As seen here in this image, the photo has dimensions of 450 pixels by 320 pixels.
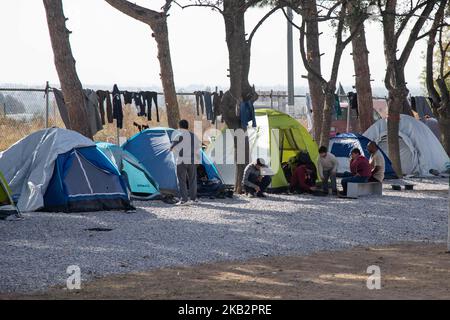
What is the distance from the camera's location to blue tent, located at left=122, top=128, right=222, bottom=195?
2158 cm

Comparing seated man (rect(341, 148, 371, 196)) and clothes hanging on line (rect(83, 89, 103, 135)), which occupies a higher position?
clothes hanging on line (rect(83, 89, 103, 135))

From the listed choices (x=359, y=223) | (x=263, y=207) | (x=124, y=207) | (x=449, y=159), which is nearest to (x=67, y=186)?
(x=124, y=207)

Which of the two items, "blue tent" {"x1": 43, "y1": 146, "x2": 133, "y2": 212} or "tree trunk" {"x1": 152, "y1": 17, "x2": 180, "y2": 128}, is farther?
"tree trunk" {"x1": 152, "y1": 17, "x2": 180, "y2": 128}

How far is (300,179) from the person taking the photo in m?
22.9

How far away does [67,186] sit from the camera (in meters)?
18.9

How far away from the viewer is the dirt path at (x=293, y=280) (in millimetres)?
11094

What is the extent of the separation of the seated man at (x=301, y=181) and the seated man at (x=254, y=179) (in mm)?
1017

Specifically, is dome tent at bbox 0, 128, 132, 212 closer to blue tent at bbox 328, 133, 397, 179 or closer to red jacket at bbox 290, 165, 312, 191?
red jacket at bbox 290, 165, 312, 191

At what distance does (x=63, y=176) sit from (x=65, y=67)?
498cm

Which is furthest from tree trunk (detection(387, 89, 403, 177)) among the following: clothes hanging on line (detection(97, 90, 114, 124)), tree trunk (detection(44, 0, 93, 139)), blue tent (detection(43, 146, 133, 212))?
blue tent (detection(43, 146, 133, 212))

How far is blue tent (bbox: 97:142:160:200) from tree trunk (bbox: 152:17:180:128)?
193 inches

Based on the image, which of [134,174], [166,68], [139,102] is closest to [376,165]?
[134,174]

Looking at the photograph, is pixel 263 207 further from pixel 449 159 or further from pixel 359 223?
pixel 449 159

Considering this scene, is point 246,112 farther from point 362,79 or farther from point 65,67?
point 362,79
